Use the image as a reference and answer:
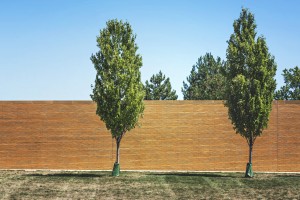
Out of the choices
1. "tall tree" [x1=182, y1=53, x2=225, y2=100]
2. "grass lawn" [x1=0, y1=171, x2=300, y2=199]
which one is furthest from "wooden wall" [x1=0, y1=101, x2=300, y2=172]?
"tall tree" [x1=182, y1=53, x2=225, y2=100]

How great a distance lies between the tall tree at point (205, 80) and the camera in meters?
64.9

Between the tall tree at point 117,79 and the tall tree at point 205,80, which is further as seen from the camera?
the tall tree at point 205,80

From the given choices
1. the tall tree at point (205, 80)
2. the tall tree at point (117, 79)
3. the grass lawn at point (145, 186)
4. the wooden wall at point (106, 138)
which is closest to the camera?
the grass lawn at point (145, 186)

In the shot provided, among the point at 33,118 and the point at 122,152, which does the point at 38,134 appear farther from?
the point at 122,152

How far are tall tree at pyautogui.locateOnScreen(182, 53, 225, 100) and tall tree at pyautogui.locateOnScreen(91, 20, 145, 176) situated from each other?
132 feet

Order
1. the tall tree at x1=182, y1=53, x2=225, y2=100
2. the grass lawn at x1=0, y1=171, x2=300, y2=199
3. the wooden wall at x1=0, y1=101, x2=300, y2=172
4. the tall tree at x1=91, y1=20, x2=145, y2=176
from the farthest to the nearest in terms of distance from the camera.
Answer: the tall tree at x1=182, y1=53, x2=225, y2=100, the wooden wall at x1=0, y1=101, x2=300, y2=172, the tall tree at x1=91, y1=20, x2=145, y2=176, the grass lawn at x1=0, y1=171, x2=300, y2=199

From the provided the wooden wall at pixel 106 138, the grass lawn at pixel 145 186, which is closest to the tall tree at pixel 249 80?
the grass lawn at pixel 145 186

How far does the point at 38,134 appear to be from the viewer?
1164 inches

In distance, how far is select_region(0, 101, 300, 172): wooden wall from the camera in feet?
96.5

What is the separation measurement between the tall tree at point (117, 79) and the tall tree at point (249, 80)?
5.10 metres

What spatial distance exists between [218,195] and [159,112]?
10.0 metres

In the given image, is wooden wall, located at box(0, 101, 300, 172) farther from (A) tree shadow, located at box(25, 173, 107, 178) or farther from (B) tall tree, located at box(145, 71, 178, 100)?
(B) tall tree, located at box(145, 71, 178, 100)

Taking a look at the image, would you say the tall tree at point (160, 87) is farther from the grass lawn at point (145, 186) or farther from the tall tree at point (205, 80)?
the grass lawn at point (145, 186)

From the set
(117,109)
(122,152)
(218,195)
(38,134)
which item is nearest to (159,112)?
(122,152)
